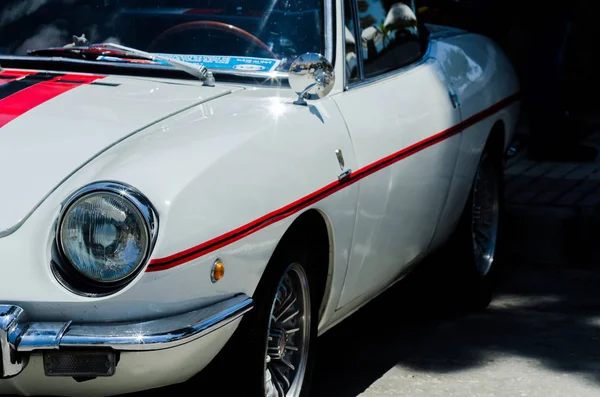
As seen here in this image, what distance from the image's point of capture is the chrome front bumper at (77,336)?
267 centimetres

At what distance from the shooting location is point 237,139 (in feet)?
10.1

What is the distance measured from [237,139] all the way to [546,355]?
194 centimetres

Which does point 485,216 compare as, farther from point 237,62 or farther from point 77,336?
point 77,336

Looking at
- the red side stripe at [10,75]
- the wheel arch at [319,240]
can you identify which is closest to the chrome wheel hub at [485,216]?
the wheel arch at [319,240]

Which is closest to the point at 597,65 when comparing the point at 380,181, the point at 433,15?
the point at 433,15

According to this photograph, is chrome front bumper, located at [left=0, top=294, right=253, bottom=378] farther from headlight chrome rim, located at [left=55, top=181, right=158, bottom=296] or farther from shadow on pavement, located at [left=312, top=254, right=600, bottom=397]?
shadow on pavement, located at [left=312, top=254, right=600, bottom=397]

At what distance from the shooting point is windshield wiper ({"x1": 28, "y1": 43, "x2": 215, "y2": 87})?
3.63m

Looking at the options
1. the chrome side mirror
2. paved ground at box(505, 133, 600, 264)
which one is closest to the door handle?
the chrome side mirror

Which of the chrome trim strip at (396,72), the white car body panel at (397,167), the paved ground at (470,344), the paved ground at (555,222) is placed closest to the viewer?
the white car body panel at (397,167)

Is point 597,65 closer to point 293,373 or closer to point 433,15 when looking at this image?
point 433,15

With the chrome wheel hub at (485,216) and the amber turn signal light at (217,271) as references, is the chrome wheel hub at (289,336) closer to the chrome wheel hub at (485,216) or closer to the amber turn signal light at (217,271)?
the amber turn signal light at (217,271)

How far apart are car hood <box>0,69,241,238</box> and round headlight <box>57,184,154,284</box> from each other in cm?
13

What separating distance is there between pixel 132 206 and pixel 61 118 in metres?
0.56

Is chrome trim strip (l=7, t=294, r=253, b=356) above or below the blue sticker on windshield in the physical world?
below
